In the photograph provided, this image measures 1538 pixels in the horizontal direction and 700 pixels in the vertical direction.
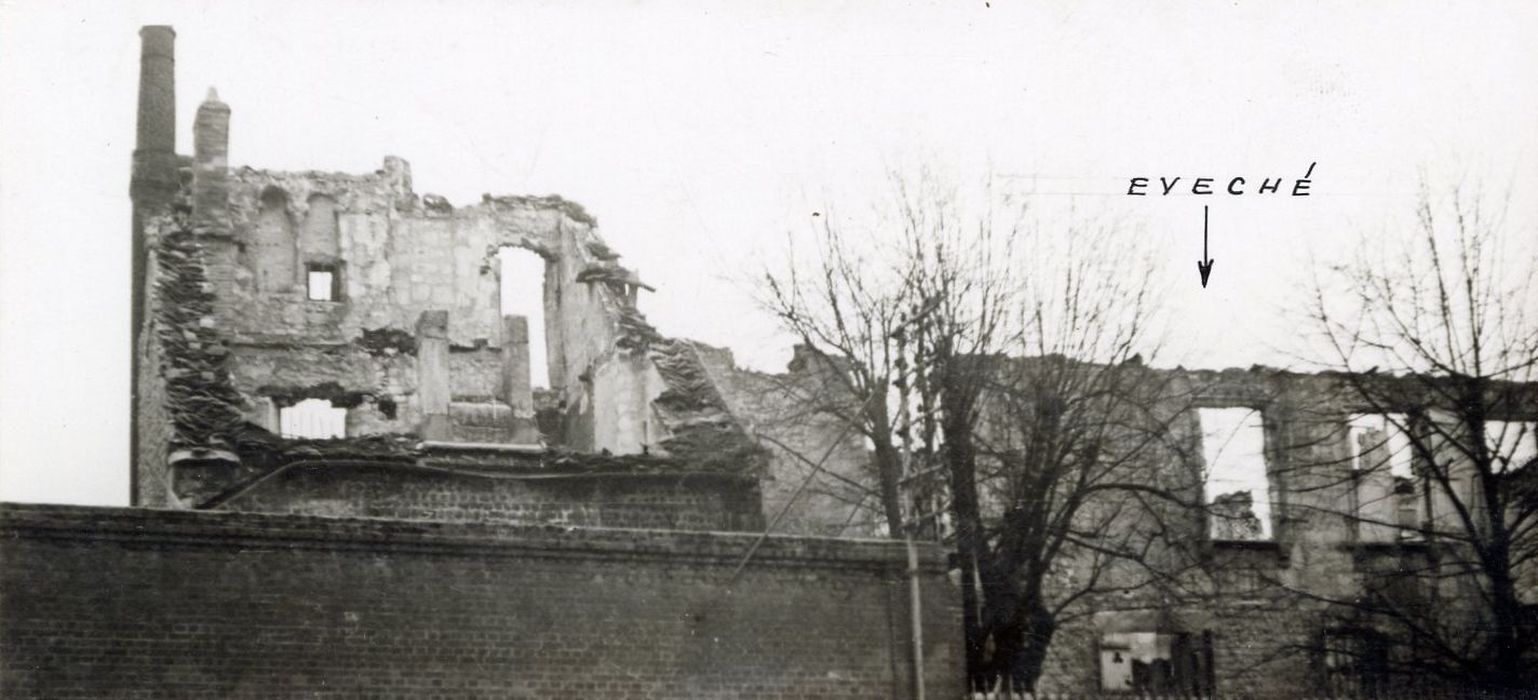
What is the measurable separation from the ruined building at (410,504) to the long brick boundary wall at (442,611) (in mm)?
21

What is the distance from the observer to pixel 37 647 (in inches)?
501

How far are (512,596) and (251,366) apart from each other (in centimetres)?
1569

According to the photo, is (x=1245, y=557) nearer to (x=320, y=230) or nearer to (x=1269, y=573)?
(x=1269, y=573)

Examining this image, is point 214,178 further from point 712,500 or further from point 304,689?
point 304,689

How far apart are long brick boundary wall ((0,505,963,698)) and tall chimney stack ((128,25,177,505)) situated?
15021 millimetres

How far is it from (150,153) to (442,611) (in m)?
18.0

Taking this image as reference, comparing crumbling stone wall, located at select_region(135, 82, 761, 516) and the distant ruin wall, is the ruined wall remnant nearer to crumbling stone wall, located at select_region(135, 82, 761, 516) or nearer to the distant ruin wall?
crumbling stone wall, located at select_region(135, 82, 761, 516)

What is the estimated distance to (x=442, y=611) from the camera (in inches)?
556

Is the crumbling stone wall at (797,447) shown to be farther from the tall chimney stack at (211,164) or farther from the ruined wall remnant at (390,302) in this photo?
the tall chimney stack at (211,164)

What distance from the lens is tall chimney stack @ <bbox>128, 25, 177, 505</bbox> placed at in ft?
93.6

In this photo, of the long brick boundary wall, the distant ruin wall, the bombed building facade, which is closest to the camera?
the long brick boundary wall

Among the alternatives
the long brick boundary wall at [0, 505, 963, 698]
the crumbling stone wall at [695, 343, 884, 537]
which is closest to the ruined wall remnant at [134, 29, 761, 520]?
the crumbling stone wall at [695, 343, 884, 537]

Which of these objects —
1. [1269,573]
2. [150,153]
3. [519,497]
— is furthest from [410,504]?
[1269,573]

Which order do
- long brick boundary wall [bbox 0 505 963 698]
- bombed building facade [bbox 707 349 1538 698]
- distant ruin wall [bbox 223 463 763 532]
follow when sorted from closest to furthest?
long brick boundary wall [bbox 0 505 963 698], distant ruin wall [bbox 223 463 763 532], bombed building facade [bbox 707 349 1538 698]
